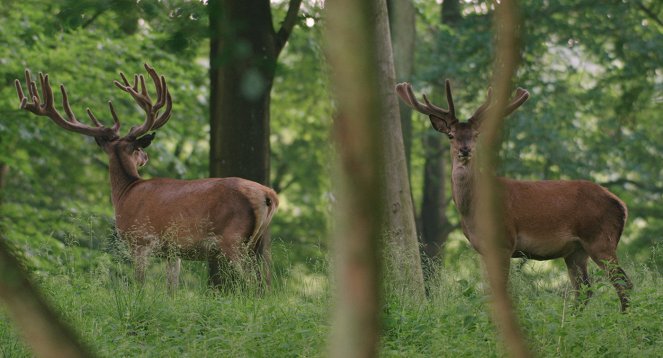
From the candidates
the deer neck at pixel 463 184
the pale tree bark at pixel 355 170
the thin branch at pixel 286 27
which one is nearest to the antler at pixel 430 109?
the deer neck at pixel 463 184

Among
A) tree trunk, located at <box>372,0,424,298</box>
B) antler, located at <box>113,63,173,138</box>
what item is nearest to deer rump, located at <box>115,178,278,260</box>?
antler, located at <box>113,63,173,138</box>

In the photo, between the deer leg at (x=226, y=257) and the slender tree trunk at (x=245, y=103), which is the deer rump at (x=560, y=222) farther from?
the slender tree trunk at (x=245, y=103)

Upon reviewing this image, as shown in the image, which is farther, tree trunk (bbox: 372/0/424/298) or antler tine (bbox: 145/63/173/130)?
antler tine (bbox: 145/63/173/130)

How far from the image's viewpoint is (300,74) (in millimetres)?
24172

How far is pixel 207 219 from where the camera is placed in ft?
29.3

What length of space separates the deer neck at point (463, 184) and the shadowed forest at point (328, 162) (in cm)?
50

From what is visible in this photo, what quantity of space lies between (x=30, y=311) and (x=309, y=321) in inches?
200

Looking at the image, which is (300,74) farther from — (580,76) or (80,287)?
(80,287)

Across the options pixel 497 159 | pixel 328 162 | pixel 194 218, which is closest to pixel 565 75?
pixel 194 218

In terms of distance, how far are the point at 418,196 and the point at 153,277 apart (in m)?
20.8

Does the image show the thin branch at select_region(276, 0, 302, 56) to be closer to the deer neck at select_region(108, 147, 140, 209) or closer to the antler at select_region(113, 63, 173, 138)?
the antler at select_region(113, 63, 173, 138)

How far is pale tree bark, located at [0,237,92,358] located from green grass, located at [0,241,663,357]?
384cm

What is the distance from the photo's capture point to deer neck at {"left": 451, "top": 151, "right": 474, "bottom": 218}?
8.61 metres

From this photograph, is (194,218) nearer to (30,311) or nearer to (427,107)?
(427,107)
